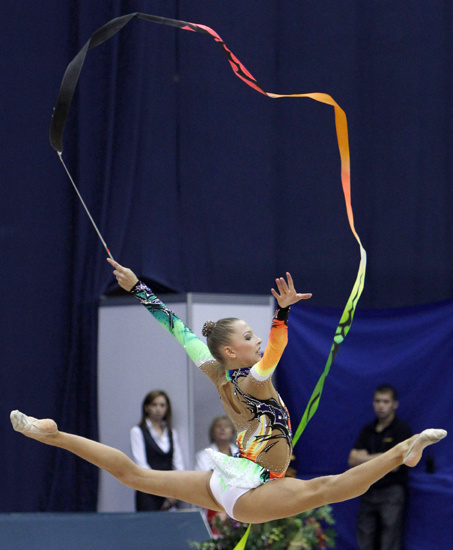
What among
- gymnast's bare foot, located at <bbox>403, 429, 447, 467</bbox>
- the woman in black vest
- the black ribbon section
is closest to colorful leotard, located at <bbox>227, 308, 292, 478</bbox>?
gymnast's bare foot, located at <bbox>403, 429, 447, 467</bbox>

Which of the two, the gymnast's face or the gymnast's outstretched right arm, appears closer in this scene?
the gymnast's face

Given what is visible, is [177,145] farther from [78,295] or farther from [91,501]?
[91,501]

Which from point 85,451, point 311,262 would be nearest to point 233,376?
point 85,451

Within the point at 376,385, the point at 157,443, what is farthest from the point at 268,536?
the point at 376,385

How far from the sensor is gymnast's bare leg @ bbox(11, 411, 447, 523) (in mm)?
3502

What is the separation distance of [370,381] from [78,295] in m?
2.60

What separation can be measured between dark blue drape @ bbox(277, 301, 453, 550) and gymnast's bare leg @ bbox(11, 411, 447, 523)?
2994mm

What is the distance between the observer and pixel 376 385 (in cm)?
701

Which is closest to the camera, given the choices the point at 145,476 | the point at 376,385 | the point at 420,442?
the point at 420,442

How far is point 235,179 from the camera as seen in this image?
8.02 m

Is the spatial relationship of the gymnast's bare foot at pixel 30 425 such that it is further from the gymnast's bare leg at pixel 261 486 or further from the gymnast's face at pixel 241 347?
the gymnast's face at pixel 241 347

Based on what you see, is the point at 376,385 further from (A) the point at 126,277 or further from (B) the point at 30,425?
(B) the point at 30,425

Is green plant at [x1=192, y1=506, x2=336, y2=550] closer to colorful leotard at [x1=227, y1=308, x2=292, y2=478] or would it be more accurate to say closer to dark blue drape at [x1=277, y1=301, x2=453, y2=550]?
dark blue drape at [x1=277, y1=301, x2=453, y2=550]

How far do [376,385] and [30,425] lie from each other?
381cm
